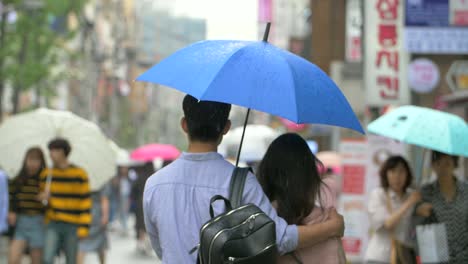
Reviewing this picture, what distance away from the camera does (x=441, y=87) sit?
18625 millimetres

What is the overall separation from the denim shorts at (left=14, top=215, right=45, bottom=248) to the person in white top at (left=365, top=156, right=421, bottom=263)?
13.7 ft

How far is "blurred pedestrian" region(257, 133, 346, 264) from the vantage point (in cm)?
461

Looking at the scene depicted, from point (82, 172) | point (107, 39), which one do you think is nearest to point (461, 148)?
point (82, 172)

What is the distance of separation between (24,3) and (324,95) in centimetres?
1951

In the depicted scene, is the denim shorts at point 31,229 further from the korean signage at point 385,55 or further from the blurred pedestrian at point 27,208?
the korean signage at point 385,55

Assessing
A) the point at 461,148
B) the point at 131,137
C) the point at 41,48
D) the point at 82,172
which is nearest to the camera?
the point at 461,148

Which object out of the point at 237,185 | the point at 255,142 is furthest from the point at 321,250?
the point at 255,142

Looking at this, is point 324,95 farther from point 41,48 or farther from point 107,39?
point 107,39

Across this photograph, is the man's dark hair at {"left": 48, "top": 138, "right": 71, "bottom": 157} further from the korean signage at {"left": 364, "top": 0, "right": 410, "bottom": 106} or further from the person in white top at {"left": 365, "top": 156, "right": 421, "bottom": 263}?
the korean signage at {"left": 364, "top": 0, "right": 410, "bottom": 106}

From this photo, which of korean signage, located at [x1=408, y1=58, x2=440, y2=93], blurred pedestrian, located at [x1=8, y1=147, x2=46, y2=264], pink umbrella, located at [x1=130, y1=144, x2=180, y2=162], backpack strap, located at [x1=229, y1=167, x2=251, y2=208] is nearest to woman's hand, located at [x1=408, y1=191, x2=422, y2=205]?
backpack strap, located at [x1=229, y1=167, x2=251, y2=208]

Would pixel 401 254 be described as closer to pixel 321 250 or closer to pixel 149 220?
pixel 321 250

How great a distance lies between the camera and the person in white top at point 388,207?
7.77 meters

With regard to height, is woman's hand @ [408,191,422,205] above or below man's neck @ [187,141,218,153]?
below

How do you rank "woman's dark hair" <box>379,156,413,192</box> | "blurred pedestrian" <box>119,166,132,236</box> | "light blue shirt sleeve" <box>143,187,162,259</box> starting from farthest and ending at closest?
"blurred pedestrian" <box>119,166,132,236</box> < "woman's dark hair" <box>379,156,413,192</box> < "light blue shirt sleeve" <box>143,187,162,259</box>
